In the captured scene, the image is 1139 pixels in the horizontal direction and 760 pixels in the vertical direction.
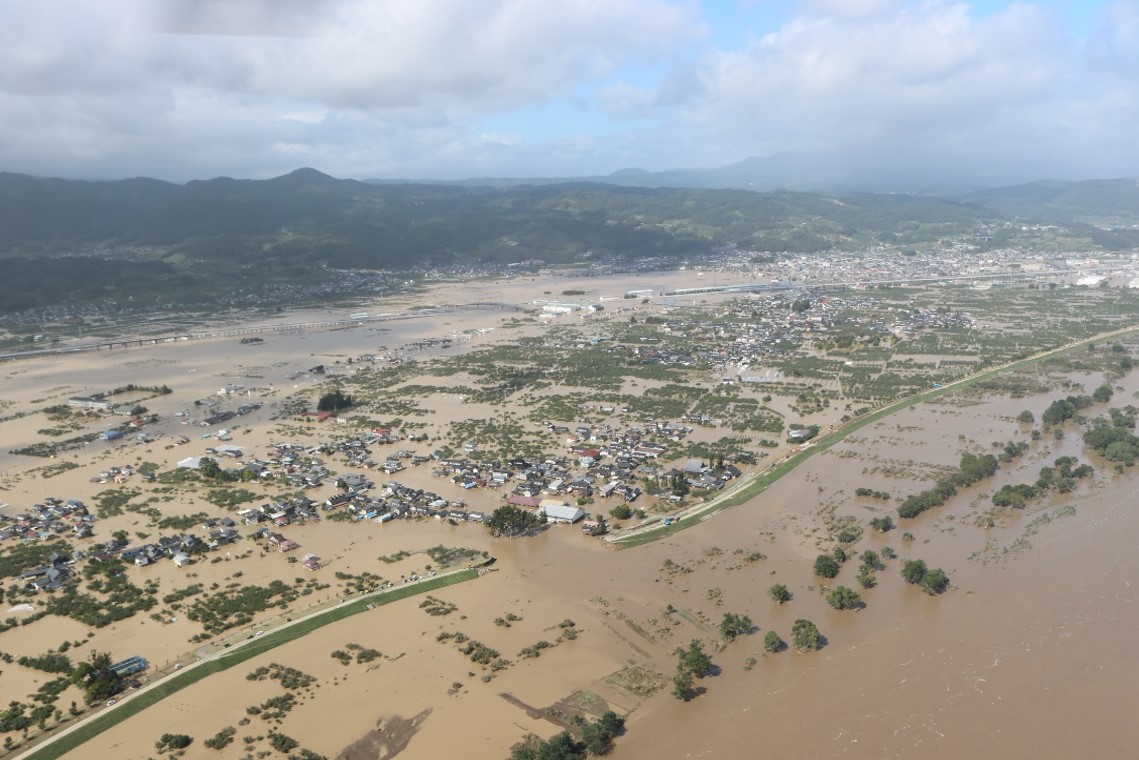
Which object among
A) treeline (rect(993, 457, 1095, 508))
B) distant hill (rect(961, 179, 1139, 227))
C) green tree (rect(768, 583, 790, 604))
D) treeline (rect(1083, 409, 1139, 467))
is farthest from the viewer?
distant hill (rect(961, 179, 1139, 227))

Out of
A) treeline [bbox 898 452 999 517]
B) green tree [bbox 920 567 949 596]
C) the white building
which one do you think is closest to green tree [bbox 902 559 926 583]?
green tree [bbox 920 567 949 596]

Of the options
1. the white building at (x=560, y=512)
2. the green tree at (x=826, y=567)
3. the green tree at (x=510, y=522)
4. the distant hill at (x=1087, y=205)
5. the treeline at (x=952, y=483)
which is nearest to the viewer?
the green tree at (x=826, y=567)

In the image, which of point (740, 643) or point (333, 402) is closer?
point (740, 643)

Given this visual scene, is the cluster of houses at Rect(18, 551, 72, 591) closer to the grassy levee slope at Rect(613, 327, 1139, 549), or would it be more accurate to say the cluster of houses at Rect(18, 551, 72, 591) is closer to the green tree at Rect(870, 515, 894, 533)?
the grassy levee slope at Rect(613, 327, 1139, 549)

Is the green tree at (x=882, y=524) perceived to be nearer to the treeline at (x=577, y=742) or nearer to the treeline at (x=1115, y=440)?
the treeline at (x=1115, y=440)

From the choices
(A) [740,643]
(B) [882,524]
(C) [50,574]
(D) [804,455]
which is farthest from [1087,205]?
(C) [50,574]

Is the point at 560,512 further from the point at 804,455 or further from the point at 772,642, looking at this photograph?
the point at 804,455

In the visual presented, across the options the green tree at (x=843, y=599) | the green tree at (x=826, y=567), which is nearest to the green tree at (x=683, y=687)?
the green tree at (x=843, y=599)
